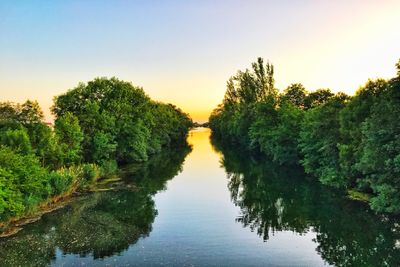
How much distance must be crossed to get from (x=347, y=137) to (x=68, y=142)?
37884mm

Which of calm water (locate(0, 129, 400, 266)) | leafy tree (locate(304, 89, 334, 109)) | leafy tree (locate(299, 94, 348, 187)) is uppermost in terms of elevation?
leafy tree (locate(304, 89, 334, 109))

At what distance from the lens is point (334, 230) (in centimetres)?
3331

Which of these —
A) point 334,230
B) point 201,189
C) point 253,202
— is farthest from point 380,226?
point 201,189

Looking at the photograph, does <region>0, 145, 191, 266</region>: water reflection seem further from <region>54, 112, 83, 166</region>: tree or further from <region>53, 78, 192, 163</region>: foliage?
<region>53, 78, 192, 163</region>: foliage

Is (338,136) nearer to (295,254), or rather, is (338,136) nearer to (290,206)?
(290,206)

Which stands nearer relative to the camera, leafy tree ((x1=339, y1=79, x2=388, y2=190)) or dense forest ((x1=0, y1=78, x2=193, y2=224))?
dense forest ((x1=0, y1=78, x2=193, y2=224))

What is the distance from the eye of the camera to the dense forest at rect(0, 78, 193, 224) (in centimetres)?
3503

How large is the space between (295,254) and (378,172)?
1441cm

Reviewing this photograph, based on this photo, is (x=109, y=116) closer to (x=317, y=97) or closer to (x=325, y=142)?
(x=325, y=142)

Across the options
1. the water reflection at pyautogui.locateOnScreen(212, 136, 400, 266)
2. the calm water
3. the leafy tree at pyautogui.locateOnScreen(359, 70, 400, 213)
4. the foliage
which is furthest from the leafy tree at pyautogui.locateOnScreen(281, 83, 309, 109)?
the leafy tree at pyautogui.locateOnScreen(359, 70, 400, 213)

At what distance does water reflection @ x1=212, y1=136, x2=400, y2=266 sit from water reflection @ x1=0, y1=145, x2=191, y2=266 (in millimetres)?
10098

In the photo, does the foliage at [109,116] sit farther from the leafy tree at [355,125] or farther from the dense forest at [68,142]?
the leafy tree at [355,125]

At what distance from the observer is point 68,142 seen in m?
57.9

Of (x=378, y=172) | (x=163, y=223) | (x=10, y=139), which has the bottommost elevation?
(x=163, y=223)
